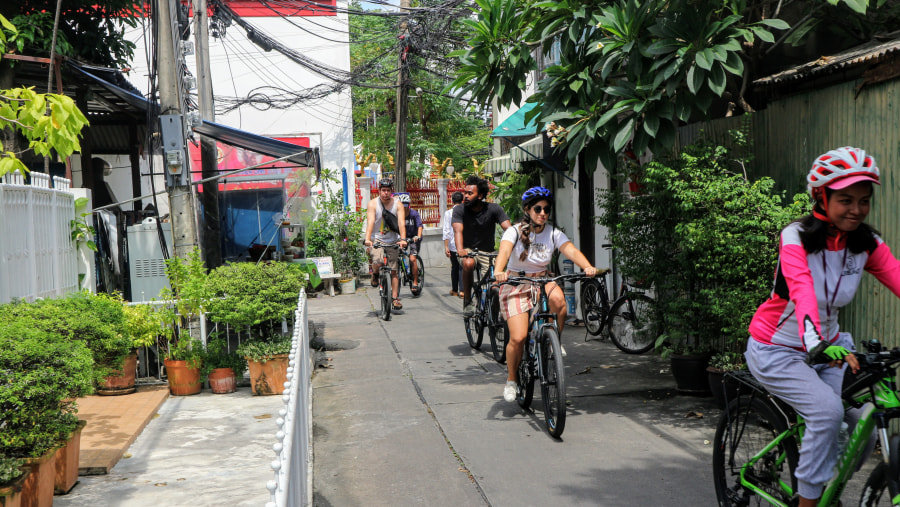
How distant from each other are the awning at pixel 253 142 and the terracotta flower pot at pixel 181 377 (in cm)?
455

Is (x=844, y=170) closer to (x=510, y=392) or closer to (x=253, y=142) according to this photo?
(x=510, y=392)

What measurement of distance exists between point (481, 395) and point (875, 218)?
3.71 m

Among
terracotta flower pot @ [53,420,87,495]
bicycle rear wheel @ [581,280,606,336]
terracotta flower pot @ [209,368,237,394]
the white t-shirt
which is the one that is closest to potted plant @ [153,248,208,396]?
terracotta flower pot @ [209,368,237,394]

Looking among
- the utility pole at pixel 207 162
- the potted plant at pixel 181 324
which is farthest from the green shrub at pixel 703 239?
the utility pole at pixel 207 162

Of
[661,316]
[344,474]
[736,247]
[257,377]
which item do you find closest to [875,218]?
[736,247]

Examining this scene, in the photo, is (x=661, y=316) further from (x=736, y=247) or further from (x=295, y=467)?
(x=295, y=467)

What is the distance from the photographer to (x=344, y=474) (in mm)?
5266

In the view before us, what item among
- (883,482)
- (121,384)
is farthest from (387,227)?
(883,482)

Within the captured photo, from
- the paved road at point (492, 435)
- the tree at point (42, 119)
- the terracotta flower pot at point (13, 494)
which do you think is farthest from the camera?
the paved road at point (492, 435)

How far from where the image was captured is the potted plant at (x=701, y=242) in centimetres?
577

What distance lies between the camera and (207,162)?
46.2 feet

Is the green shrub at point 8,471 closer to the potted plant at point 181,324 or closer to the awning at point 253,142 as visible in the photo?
the potted plant at point 181,324

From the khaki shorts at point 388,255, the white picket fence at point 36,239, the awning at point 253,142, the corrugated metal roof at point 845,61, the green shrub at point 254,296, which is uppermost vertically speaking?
Answer: the awning at point 253,142

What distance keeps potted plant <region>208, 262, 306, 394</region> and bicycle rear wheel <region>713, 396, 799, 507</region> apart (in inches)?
187
